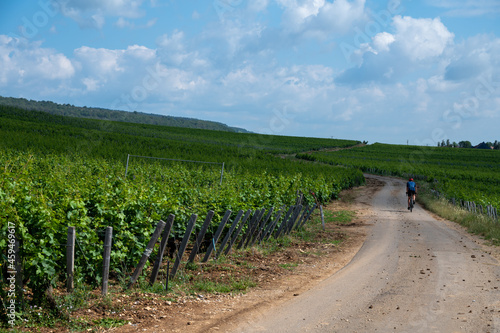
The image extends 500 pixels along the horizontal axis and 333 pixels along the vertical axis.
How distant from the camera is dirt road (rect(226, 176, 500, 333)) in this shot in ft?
21.6

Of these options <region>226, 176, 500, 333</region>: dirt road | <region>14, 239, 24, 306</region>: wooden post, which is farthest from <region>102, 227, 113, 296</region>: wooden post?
<region>226, 176, 500, 333</region>: dirt road

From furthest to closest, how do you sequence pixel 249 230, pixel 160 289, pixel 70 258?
pixel 249 230
pixel 160 289
pixel 70 258

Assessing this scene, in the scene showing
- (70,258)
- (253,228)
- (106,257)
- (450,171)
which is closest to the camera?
(70,258)

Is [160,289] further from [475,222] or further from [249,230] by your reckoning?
[475,222]

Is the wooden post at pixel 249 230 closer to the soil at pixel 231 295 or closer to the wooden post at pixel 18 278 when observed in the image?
the soil at pixel 231 295

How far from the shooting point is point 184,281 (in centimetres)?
845

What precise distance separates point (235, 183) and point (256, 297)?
9.69 metres

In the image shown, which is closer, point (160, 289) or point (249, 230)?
point (160, 289)

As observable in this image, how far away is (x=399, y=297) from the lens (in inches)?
316

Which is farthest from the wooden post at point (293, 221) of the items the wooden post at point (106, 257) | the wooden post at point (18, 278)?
the wooden post at point (18, 278)

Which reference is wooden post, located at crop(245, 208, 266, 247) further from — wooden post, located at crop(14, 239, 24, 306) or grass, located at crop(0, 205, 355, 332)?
wooden post, located at crop(14, 239, 24, 306)

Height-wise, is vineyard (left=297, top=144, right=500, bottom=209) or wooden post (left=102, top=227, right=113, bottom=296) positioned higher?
vineyard (left=297, top=144, right=500, bottom=209)

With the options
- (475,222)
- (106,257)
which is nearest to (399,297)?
(106,257)

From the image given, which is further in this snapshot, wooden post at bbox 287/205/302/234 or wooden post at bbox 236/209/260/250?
wooden post at bbox 287/205/302/234
